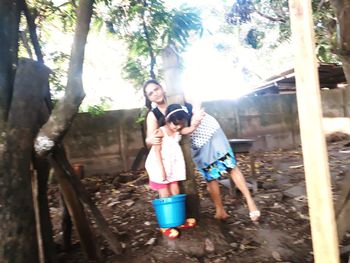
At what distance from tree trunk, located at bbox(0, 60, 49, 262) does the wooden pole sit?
1872 millimetres

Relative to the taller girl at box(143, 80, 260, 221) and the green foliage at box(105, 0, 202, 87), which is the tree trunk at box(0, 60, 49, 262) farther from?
the green foliage at box(105, 0, 202, 87)

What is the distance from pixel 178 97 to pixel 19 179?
159 cm

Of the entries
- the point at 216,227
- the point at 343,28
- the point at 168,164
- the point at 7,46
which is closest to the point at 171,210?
the point at 168,164

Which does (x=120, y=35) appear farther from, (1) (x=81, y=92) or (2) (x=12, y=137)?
(2) (x=12, y=137)

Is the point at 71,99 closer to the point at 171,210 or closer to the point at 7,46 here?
the point at 7,46

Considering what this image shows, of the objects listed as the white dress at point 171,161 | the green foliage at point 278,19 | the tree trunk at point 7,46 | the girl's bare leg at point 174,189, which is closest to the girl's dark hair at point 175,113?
the white dress at point 171,161

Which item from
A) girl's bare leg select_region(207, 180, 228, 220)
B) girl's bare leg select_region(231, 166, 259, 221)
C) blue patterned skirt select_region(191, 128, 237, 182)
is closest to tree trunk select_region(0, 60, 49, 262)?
blue patterned skirt select_region(191, 128, 237, 182)

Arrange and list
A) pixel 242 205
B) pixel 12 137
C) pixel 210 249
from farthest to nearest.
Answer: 1. pixel 242 205
2. pixel 210 249
3. pixel 12 137

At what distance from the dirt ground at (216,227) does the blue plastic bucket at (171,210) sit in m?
0.17

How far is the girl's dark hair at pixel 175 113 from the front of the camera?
10.5 feet

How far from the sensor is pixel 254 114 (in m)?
8.09

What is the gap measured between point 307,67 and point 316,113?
228 mm

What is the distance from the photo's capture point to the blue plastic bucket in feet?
10.5

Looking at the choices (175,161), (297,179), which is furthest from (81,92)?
(297,179)
